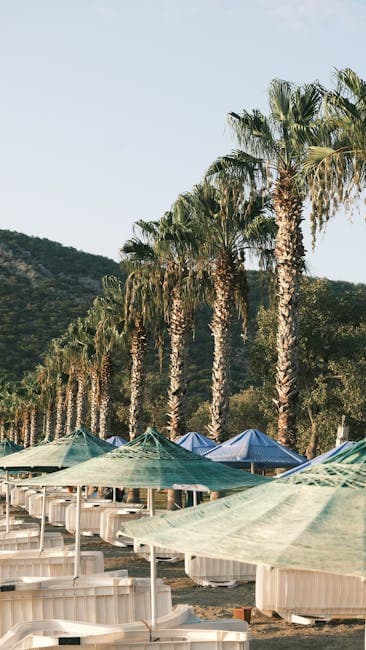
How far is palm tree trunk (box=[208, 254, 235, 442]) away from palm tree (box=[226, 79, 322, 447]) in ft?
12.9

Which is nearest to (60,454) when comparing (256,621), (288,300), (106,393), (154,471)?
(154,471)

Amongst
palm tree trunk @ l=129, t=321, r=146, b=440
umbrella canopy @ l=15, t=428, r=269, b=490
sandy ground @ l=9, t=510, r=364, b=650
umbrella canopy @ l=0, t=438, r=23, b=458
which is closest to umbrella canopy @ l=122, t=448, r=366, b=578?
sandy ground @ l=9, t=510, r=364, b=650

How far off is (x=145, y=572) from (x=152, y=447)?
624 cm

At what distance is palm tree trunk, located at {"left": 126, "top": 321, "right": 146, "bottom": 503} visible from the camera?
38.1 meters

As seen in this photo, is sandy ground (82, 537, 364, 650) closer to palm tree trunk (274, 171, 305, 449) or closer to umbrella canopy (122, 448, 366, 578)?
palm tree trunk (274, 171, 305, 449)

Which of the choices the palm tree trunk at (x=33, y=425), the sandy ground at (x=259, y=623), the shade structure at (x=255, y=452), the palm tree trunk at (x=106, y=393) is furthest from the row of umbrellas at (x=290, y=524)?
the palm tree trunk at (x=33, y=425)

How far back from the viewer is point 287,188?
25.0 metres

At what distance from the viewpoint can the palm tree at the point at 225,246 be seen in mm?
28828

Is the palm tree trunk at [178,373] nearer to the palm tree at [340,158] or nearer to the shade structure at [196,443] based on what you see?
the shade structure at [196,443]

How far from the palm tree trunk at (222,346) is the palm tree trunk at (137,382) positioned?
8.57m

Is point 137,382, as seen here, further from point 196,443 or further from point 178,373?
point 196,443

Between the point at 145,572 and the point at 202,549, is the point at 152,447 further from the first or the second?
the point at 202,549

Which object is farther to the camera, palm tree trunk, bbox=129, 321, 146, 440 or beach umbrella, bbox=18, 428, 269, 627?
palm tree trunk, bbox=129, 321, 146, 440

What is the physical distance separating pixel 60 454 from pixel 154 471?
6.60 metres
